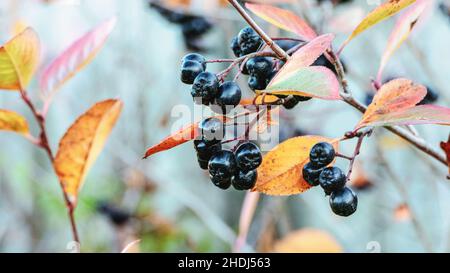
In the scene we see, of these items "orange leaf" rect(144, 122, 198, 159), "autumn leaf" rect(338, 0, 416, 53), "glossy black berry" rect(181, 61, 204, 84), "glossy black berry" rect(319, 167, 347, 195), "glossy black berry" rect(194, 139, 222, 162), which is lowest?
"glossy black berry" rect(319, 167, 347, 195)

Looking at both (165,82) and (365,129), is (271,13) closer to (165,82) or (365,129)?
(365,129)

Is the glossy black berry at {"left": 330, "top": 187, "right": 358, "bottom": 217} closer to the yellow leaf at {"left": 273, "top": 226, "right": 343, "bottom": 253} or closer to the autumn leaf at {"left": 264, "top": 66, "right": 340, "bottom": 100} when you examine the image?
the autumn leaf at {"left": 264, "top": 66, "right": 340, "bottom": 100}

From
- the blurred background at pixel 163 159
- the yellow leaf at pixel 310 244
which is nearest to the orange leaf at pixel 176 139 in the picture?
the yellow leaf at pixel 310 244

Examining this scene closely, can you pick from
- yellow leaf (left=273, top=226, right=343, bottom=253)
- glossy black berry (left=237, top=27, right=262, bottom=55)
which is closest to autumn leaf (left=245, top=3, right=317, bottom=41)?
glossy black berry (left=237, top=27, right=262, bottom=55)

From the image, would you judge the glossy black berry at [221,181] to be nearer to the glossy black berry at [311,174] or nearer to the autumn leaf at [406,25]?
the glossy black berry at [311,174]

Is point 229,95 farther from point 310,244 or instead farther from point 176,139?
point 310,244

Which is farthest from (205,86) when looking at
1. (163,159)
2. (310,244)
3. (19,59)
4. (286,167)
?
(163,159)

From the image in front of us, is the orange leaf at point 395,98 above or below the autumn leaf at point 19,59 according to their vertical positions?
below

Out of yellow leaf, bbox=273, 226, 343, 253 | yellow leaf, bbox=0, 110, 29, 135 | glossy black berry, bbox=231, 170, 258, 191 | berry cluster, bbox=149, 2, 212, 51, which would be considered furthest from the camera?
berry cluster, bbox=149, 2, 212, 51
